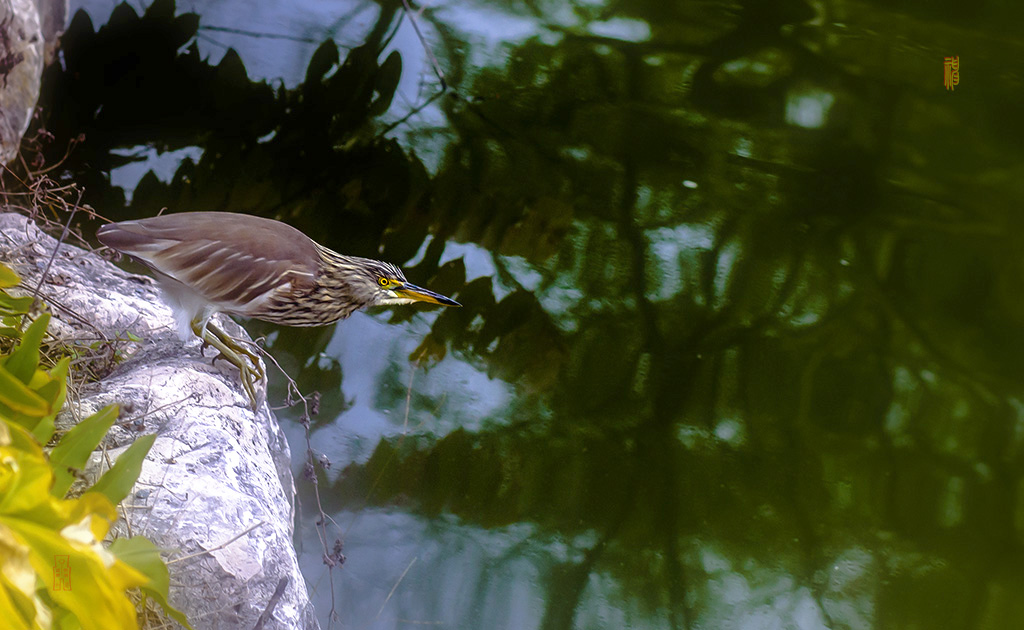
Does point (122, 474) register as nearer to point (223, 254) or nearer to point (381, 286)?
point (223, 254)

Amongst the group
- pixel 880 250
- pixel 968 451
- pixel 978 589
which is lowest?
pixel 978 589

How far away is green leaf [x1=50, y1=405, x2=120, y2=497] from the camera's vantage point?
141 centimetres

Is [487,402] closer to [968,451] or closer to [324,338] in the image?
[324,338]

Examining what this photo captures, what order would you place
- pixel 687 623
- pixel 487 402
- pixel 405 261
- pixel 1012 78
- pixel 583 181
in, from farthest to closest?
pixel 1012 78, pixel 583 181, pixel 405 261, pixel 487 402, pixel 687 623

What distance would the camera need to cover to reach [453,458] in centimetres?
272

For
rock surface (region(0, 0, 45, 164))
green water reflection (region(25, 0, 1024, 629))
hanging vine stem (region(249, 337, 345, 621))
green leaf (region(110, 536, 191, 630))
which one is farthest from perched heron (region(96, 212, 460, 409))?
rock surface (region(0, 0, 45, 164))

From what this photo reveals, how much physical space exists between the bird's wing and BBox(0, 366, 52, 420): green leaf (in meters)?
0.63

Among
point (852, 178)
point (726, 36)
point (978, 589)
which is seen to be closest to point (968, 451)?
point (978, 589)

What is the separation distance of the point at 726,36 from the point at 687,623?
2.47 m

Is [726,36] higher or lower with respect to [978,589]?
higher

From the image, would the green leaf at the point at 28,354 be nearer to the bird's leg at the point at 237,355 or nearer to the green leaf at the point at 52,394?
the green leaf at the point at 52,394

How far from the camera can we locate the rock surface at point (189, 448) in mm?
1753

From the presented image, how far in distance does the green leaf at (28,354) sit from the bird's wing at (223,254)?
1.74ft

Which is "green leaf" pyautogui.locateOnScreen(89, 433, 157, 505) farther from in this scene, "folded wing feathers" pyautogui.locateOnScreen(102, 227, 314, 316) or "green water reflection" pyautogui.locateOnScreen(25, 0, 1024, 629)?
"green water reflection" pyautogui.locateOnScreen(25, 0, 1024, 629)
